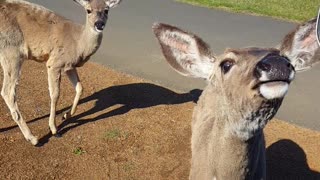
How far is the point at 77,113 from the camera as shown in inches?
351

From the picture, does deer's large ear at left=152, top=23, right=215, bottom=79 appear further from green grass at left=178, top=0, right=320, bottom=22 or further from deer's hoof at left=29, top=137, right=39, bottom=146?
green grass at left=178, top=0, right=320, bottom=22

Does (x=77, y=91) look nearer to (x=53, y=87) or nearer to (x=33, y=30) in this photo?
(x=53, y=87)

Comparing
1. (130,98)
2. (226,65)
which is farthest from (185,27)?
(226,65)

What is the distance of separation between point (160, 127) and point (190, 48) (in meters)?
4.13

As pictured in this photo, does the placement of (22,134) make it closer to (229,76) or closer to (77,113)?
(77,113)

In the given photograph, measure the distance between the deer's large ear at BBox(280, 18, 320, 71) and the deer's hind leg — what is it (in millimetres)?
4864

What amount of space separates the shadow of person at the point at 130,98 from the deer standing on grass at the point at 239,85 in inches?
157

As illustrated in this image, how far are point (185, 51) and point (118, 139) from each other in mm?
3817

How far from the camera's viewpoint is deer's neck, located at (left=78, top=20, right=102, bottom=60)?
8.18 m

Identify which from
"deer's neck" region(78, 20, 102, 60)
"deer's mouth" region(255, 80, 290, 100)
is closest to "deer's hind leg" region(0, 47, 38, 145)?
"deer's neck" region(78, 20, 102, 60)

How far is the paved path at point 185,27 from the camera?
9.97 m

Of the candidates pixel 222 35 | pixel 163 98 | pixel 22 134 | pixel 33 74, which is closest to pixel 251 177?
pixel 22 134

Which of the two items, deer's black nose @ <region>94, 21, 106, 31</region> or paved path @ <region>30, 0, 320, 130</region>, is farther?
paved path @ <region>30, 0, 320, 130</region>

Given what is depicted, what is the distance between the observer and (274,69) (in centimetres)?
323
